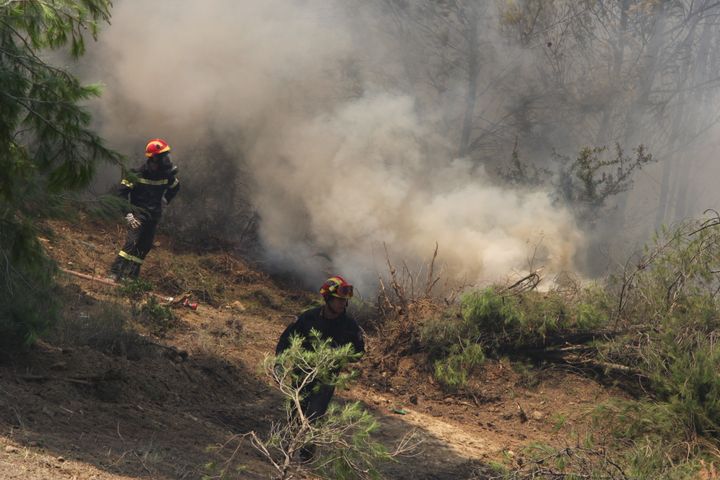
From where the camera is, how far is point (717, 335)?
710 centimetres

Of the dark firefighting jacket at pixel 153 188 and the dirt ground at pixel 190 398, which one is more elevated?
the dark firefighting jacket at pixel 153 188

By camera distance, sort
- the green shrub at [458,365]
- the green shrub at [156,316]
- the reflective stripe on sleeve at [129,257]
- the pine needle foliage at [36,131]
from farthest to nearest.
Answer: the reflective stripe on sleeve at [129,257], the green shrub at [458,365], the green shrub at [156,316], the pine needle foliage at [36,131]

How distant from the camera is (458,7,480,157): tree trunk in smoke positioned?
1586 centimetres

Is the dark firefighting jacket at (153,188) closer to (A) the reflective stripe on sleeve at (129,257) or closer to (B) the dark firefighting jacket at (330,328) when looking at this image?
(A) the reflective stripe on sleeve at (129,257)

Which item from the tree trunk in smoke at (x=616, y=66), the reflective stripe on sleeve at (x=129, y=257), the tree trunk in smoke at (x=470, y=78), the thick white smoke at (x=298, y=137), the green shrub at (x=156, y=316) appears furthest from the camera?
the tree trunk in smoke at (x=616, y=66)

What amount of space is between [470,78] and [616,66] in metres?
3.87

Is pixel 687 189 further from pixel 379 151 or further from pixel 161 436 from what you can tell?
pixel 161 436

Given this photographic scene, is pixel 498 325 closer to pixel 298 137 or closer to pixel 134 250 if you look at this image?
pixel 134 250

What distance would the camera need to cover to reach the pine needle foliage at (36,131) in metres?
4.59

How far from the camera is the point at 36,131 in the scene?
15.9ft

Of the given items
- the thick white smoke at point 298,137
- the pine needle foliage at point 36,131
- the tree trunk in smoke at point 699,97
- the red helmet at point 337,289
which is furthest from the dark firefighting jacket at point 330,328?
the tree trunk in smoke at point 699,97

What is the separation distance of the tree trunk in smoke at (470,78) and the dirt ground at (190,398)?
719 centimetres

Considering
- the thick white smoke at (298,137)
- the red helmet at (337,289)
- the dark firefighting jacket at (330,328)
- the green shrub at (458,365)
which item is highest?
the thick white smoke at (298,137)

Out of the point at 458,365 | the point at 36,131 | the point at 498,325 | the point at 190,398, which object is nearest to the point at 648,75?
the point at 498,325
